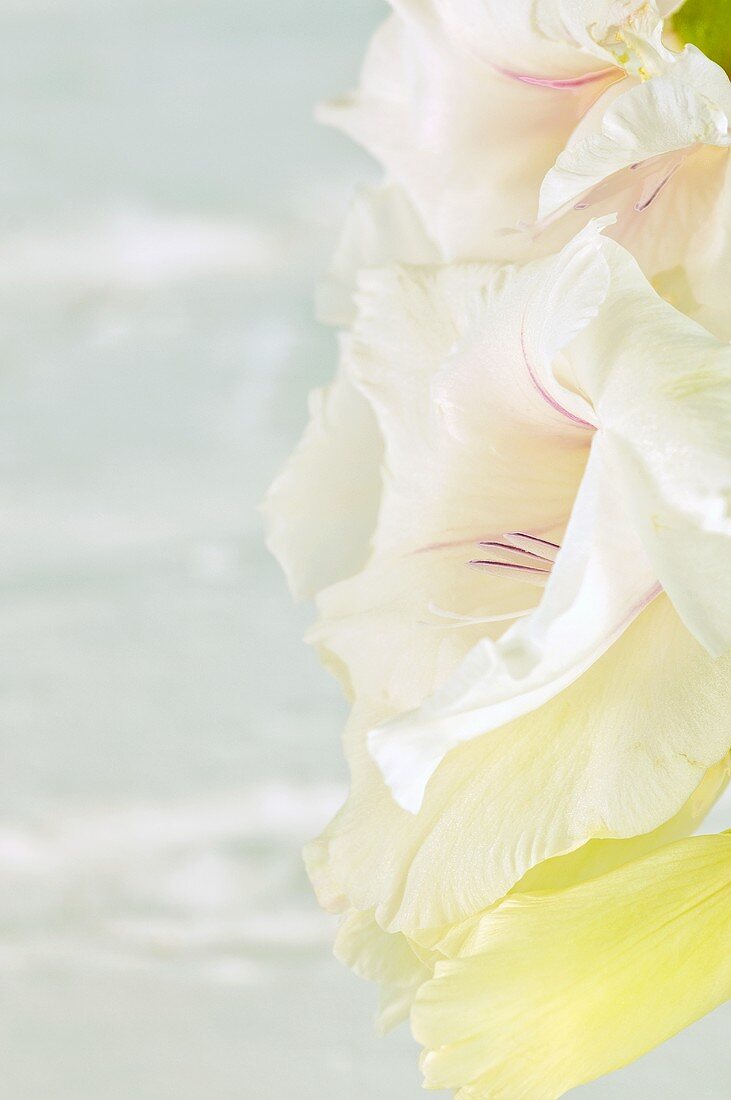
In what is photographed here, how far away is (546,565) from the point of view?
17 centimetres

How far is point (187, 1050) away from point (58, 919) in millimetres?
59

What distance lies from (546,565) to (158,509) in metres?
0.23

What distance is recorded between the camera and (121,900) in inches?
14.9

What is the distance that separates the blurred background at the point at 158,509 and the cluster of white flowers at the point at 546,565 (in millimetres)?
159

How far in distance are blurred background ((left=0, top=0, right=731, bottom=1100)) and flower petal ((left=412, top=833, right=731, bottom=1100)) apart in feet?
0.70

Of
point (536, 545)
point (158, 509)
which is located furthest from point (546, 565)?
point (158, 509)

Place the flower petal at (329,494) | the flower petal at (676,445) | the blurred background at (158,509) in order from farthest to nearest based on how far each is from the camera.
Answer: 1. the blurred background at (158,509)
2. the flower petal at (329,494)
3. the flower petal at (676,445)

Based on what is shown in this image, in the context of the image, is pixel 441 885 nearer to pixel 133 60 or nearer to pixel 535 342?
pixel 535 342

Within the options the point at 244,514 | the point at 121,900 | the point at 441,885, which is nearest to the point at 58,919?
the point at 121,900

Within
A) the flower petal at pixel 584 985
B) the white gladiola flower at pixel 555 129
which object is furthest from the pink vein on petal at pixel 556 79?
the flower petal at pixel 584 985

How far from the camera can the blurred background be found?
0.36 m

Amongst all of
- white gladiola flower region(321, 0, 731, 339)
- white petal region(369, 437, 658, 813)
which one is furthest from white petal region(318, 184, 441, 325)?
white petal region(369, 437, 658, 813)

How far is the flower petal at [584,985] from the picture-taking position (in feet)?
0.48

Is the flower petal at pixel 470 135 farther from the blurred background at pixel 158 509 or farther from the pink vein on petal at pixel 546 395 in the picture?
the blurred background at pixel 158 509
